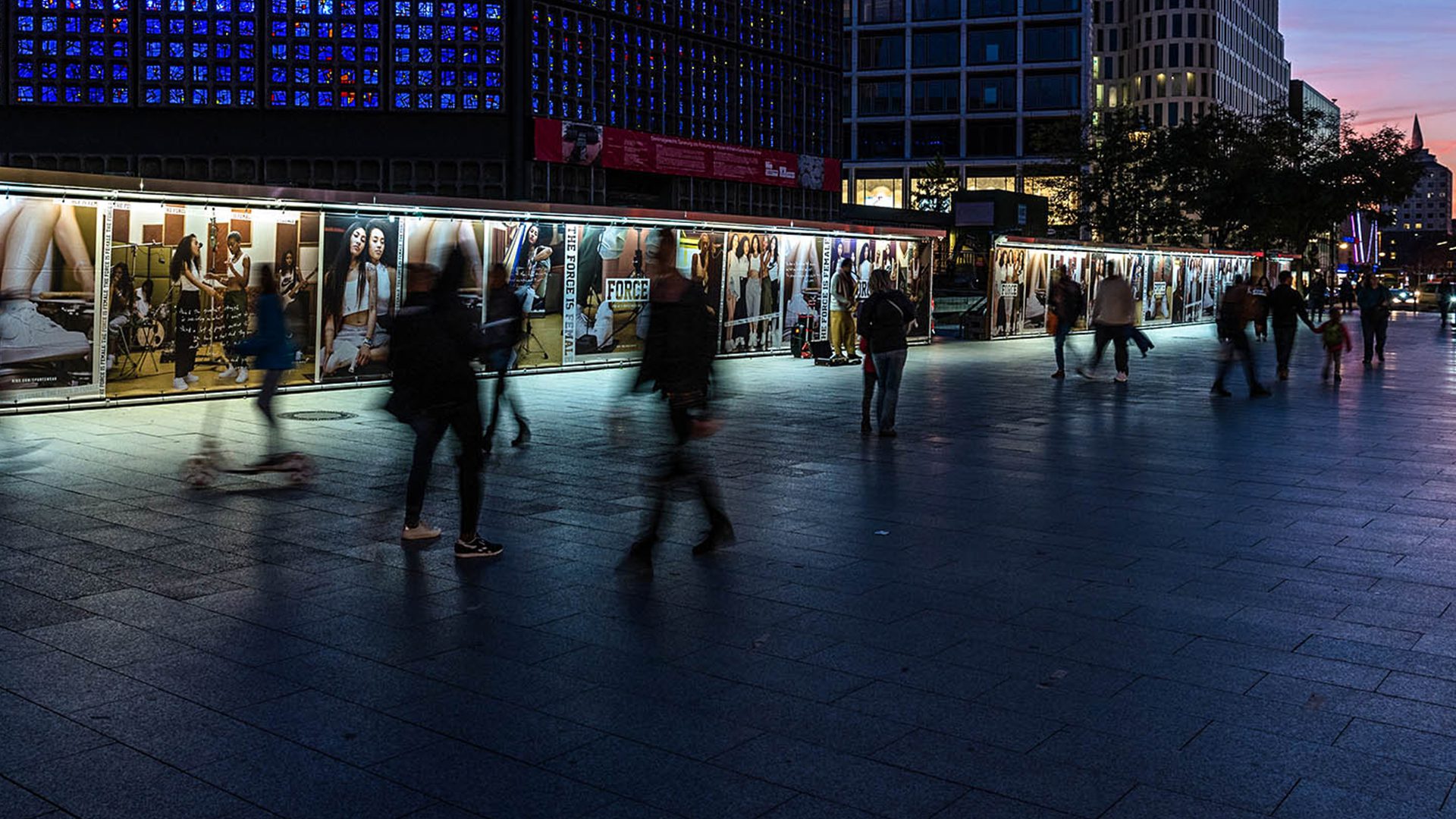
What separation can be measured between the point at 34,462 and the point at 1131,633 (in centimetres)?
885

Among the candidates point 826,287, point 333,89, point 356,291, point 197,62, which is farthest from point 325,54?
point 356,291

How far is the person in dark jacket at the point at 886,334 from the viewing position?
13.5 m

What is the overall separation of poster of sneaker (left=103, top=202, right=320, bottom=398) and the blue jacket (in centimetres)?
357

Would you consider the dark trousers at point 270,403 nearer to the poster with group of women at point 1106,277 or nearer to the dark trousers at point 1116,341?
the dark trousers at point 1116,341

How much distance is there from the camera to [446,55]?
42156mm

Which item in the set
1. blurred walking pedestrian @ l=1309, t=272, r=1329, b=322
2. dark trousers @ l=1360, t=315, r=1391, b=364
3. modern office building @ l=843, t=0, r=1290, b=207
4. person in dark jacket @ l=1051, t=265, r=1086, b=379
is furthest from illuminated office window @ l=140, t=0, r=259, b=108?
modern office building @ l=843, t=0, r=1290, b=207

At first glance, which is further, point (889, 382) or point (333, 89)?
point (333, 89)

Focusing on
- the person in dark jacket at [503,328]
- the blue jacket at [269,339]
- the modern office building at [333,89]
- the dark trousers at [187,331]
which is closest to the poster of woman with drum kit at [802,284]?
the dark trousers at [187,331]

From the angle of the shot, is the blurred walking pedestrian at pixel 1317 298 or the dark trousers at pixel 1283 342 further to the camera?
the blurred walking pedestrian at pixel 1317 298

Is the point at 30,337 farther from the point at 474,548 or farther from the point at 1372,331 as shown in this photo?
the point at 1372,331

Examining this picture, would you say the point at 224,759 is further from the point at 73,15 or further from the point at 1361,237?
the point at 1361,237

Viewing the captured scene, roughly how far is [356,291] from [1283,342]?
14193 millimetres

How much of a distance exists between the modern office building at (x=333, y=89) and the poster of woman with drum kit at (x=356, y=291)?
965 inches

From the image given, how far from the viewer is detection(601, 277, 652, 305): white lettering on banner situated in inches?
817
